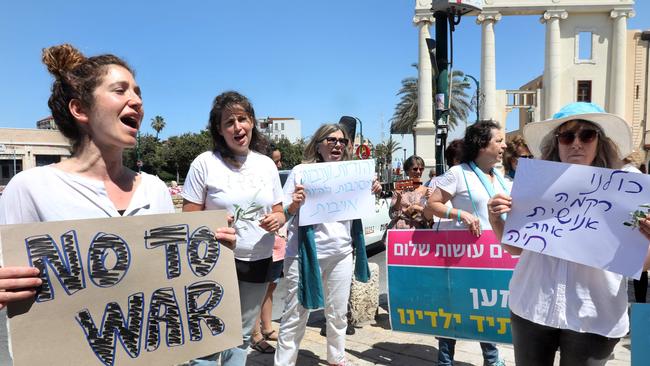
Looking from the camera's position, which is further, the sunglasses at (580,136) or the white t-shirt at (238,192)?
the white t-shirt at (238,192)

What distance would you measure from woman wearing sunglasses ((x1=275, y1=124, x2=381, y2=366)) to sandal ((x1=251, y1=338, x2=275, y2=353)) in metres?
0.77

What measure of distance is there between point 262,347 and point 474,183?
7.88 ft

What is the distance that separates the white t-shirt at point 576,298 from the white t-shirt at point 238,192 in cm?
150

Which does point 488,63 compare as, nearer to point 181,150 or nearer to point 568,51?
point 568,51

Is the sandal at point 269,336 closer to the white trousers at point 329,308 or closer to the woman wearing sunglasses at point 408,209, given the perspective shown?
the white trousers at point 329,308

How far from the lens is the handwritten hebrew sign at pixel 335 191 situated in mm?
3273

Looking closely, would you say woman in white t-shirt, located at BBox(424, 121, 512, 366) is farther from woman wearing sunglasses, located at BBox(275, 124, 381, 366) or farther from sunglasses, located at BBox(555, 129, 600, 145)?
sunglasses, located at BBox(555, 129, 600, 145)

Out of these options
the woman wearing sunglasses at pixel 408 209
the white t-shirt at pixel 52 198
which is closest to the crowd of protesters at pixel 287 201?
the white t-shirt at pixel 52 198

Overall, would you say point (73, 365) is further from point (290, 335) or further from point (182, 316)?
point (290, 335)

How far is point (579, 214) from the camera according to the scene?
6.18 feet

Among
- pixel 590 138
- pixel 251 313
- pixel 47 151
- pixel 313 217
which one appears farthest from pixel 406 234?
pixel 47 151

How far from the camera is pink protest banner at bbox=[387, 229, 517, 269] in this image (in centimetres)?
306

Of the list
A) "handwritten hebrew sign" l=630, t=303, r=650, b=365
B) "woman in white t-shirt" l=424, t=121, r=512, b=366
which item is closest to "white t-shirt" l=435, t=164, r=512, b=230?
"woman in white t-shirt" l=424, t=121, r=512, b=366

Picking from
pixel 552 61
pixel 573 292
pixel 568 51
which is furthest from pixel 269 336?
pixel 568 51
